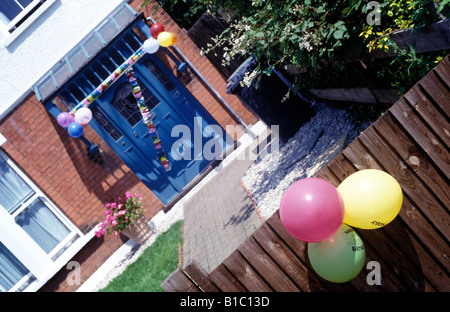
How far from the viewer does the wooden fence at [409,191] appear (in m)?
2.95

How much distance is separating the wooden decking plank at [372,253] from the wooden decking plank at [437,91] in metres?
0.76

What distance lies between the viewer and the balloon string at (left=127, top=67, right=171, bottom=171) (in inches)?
326

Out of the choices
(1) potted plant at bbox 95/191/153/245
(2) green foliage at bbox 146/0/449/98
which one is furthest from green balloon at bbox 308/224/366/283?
(1) potted plant at bbox 95/191/153/245

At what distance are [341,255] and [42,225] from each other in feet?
23.4

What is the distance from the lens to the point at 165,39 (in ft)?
25.6

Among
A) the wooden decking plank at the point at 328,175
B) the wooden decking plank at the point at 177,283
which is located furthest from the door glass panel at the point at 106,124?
the wooden decking plank at the point at 328,175

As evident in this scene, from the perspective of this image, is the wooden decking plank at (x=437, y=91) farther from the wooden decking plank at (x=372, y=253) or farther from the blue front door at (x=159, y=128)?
the blue front door at (x=159, y=128)

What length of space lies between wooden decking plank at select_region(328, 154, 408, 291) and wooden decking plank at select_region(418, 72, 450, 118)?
0.76 m

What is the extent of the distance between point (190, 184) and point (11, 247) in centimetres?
375

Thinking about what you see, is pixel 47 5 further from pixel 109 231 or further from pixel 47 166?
pixel 109 231

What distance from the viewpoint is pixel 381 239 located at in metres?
3.09

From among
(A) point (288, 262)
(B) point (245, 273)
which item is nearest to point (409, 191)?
(A) point (288, 262)

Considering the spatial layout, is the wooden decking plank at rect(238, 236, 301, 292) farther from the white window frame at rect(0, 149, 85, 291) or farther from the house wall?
the house wall

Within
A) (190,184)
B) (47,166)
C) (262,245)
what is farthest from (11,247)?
Result: (262,245)
